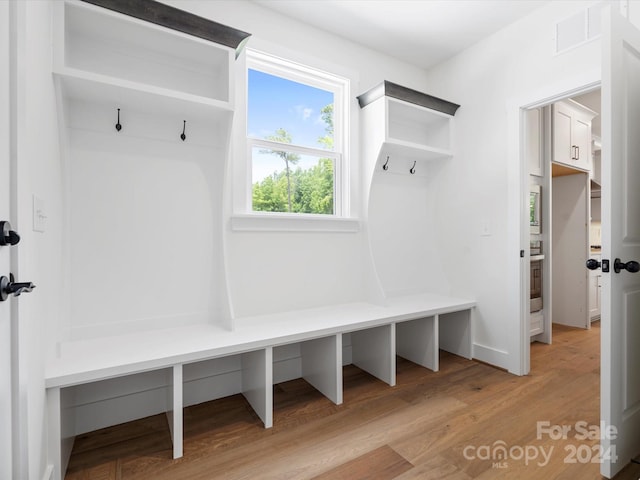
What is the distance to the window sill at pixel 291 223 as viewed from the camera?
2.29 m

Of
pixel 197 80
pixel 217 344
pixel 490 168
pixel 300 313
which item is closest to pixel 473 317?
pixel 490 168

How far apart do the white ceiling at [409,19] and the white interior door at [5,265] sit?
1817 millimetres

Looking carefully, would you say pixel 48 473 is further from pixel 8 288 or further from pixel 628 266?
pixel 628 266

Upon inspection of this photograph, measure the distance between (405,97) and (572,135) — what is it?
7.28 feet

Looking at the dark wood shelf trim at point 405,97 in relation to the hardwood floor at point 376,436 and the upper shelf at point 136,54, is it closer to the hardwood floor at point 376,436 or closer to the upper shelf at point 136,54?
the upper shelf at point 136,54

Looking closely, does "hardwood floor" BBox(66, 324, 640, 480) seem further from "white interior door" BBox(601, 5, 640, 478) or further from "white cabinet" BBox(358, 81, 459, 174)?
"white cabinet" BBox(358, 81, 459, 174)

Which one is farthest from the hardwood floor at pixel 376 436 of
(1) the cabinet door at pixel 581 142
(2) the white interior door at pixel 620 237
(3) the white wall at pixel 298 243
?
(1) the cabinet door at pixel 581 142

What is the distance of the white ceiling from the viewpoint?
242 cm

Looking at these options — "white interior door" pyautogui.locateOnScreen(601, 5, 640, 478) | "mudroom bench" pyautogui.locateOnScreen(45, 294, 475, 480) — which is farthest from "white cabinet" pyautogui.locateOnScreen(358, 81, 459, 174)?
"white interior door" pyautogui.locateOnScreen(601, 5, 640, 478)

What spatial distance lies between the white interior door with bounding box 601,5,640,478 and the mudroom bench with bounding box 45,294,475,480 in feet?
3.77

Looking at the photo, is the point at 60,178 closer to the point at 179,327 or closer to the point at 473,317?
the point at 179,327

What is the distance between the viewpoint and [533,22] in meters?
2.50

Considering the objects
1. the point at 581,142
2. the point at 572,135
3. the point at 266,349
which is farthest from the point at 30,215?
the point at 581,142

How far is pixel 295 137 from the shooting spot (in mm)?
2621
